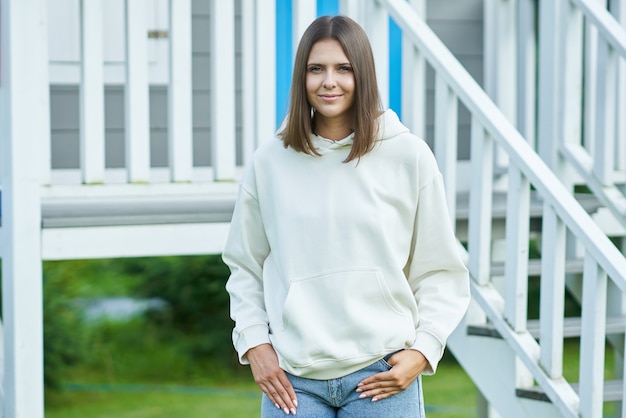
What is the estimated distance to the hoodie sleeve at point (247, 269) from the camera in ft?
7.77

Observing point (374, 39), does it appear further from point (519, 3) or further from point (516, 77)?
point (516, 77)

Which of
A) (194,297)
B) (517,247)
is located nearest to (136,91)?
(517,247)

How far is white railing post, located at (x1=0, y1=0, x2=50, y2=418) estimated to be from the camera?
349cm

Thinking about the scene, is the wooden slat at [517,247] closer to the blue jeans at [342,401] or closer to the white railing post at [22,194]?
the blue jeans at [342,401]

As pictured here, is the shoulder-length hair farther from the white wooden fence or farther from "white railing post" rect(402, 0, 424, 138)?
the white wooden fence

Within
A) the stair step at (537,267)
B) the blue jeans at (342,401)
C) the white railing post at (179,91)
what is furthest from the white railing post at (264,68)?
the blue jeans at (342,401)

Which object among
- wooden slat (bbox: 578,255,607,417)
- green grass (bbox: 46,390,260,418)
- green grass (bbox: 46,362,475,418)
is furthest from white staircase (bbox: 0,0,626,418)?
green grass (bbox: 46,390,260,418)

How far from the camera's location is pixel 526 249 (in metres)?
3.48

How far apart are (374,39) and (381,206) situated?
5.76 ft

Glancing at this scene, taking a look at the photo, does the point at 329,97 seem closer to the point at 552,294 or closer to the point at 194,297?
the point at 552,294

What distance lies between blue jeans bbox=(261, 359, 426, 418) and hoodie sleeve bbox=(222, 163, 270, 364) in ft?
0.53

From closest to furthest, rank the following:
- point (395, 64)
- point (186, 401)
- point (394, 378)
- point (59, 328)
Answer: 1. point (394, 378)
2. point (395, 64)
3. point (59, 328)
4. point (186, 401)

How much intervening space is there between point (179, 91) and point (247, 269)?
1.68 m

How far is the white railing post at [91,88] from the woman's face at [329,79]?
1.68m
